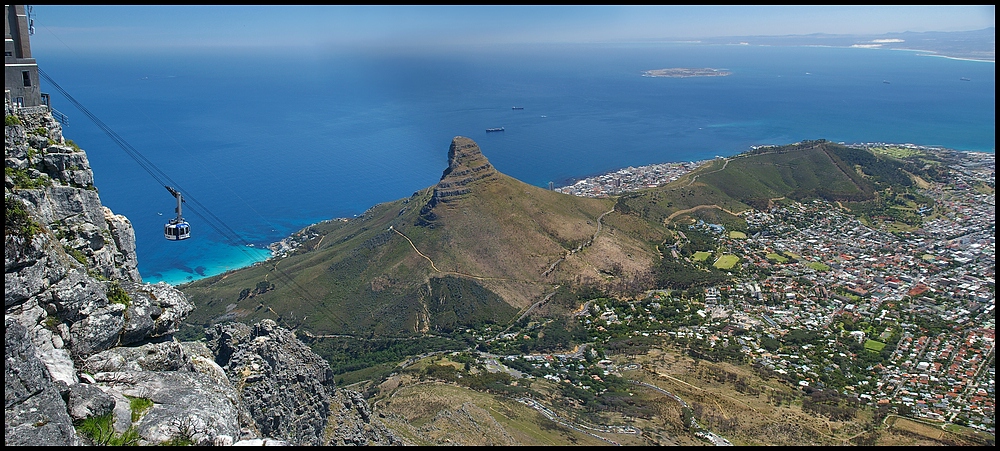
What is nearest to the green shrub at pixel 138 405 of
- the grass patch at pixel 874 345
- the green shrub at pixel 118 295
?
the green shrub at pixel 118 295

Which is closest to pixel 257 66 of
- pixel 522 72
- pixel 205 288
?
pixel 522 72

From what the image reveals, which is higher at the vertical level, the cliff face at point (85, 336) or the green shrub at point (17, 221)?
the green shrub at point (17, 221)

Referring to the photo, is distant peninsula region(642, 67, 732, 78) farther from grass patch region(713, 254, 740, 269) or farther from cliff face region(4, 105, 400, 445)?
cliff face region(4, 105, 400, 445)

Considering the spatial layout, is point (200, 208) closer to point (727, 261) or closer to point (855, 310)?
point (727, 261)

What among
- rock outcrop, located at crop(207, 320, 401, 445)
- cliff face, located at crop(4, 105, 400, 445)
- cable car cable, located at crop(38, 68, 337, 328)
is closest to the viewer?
cliff face, located at crop(4, 105, 400, 445)

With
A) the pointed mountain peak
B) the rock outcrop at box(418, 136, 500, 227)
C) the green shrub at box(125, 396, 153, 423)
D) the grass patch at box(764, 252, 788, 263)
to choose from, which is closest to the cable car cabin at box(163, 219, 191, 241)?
the green shrub at box(125, 396, 153, 423)

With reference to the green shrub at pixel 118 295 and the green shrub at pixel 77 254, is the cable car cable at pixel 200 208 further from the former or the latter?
the green shrub at pixel 118 295
